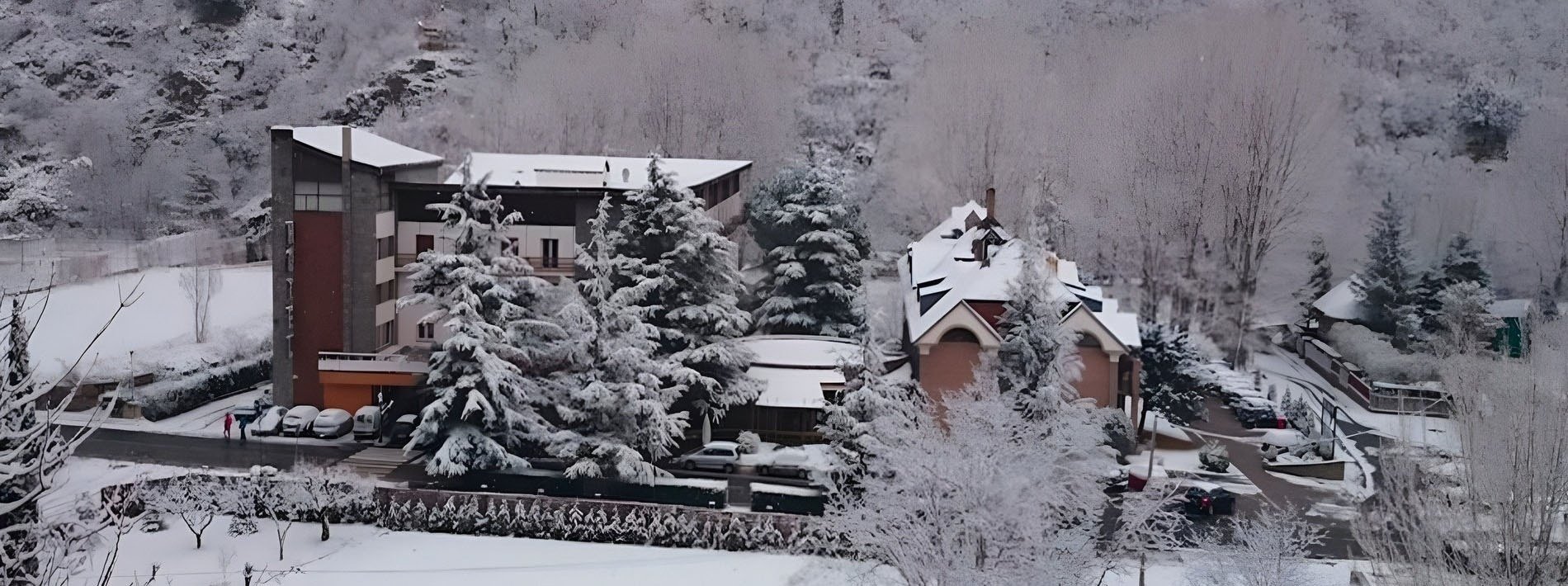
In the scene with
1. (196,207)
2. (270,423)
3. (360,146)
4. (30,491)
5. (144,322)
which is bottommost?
(270,423)

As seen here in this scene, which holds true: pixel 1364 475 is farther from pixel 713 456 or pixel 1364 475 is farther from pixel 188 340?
pixel 188 340

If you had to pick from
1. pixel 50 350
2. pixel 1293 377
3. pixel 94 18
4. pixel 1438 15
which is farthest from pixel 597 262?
pixel 94 18

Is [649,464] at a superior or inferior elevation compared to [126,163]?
inferior

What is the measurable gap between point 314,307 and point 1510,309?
3172cm

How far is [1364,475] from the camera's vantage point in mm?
24297

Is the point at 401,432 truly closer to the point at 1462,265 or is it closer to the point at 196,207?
the point at 1462,265

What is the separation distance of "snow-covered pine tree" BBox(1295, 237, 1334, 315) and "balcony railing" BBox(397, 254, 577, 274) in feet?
75.3

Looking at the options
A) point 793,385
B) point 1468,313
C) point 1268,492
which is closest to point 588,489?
point 793,385

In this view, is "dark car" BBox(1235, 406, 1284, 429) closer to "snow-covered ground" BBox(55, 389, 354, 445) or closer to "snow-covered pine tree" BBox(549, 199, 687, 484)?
"snow-covered pine tree" BBox(549, 199, 687, 484)

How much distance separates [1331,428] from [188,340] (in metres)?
26.8

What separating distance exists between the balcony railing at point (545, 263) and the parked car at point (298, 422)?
12.2ft

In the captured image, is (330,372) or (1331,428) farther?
(1331,428)

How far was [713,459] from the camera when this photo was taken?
74.4ft

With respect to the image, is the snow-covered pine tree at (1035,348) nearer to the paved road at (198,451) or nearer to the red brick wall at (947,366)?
the red brick wall at (947,366)
